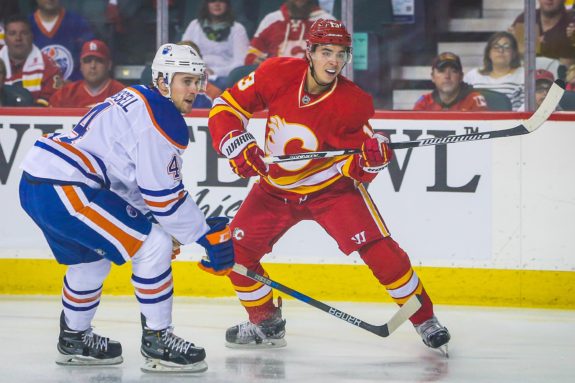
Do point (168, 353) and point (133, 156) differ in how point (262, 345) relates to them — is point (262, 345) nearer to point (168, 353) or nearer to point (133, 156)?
point (168, 353)

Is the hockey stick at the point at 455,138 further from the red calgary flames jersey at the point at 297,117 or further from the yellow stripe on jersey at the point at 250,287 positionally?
the yellow stripe on jersey at the point at 250,287

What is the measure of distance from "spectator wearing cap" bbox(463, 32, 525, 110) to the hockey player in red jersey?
1.12 metres

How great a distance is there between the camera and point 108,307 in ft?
15.6

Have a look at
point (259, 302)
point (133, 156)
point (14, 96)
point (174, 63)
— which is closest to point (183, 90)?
point (174, 63)

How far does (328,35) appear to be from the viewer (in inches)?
149

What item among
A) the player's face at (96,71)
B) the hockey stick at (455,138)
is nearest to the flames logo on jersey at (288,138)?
the hockey stick at (455,138)

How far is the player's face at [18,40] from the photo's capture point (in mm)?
5207

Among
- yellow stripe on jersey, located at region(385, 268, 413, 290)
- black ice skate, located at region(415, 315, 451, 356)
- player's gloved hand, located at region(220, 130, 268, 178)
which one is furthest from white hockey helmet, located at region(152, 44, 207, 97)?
black ice skate, located at region(415, 315, 451, 356)

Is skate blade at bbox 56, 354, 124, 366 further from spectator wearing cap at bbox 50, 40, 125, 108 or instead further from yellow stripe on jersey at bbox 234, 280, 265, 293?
spectator wearing cap at bbox 50, 40, 125, 108

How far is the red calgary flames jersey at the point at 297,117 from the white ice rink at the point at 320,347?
0.61 meters

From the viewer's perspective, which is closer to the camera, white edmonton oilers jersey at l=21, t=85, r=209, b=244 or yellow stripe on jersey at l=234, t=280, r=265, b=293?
white edmonton oilers jersey at l=21, t=85, r=209, b=244

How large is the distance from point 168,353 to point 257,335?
60cm

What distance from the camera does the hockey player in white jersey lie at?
3.32 metres

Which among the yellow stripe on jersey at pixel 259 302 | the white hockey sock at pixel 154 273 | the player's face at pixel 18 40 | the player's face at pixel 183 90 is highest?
the player's face at pixel 18 40
